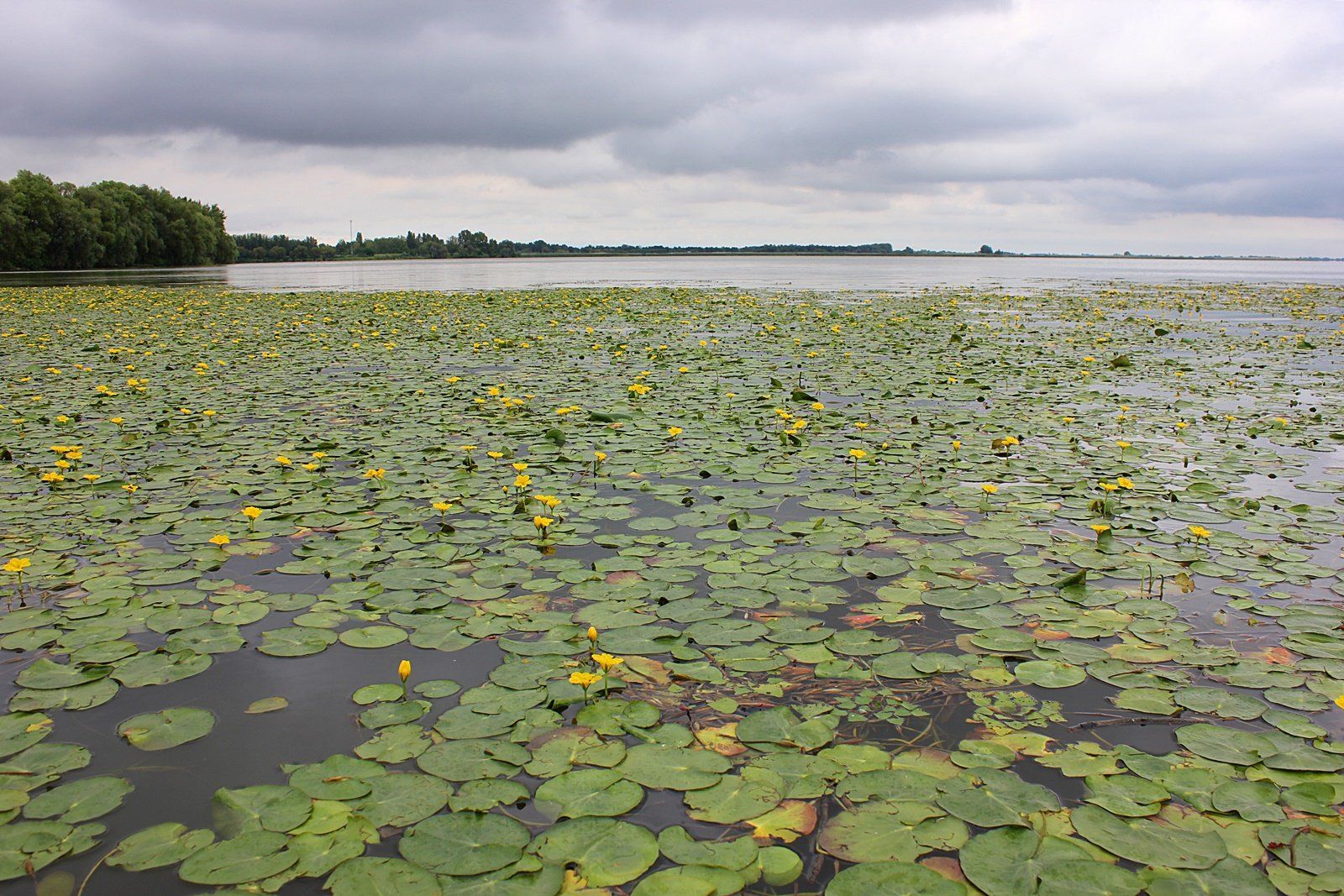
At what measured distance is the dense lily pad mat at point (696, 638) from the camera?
1.83 meters

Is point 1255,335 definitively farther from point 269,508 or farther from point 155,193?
point 155,193

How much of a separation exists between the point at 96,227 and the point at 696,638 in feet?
197

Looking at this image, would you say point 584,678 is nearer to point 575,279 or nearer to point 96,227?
point 575,279

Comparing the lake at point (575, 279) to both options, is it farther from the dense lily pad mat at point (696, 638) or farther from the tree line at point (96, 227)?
the dense lily pad mat at point (696, 638)

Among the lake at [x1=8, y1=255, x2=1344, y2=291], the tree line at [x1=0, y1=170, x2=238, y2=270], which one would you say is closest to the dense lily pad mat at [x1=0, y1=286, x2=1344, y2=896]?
the lake at [x1=8, y1=255, x2=1344, y2=291]

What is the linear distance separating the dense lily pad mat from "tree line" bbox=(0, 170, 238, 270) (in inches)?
2027

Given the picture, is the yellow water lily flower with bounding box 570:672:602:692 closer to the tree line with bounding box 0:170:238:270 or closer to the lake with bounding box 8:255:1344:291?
the lake with bounding box 8:255:1344:291

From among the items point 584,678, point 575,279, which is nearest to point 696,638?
point 584,678

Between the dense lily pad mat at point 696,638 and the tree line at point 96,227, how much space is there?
51.5m

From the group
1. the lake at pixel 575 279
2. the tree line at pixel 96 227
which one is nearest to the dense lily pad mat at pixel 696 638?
the lake at pixel 575 279

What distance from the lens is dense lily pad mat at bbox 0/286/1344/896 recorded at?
1.83 meters

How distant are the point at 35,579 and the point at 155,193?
71369 mm

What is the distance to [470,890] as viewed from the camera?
1695 mm

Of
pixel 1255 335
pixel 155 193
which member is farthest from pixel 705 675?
pixel 155 193
